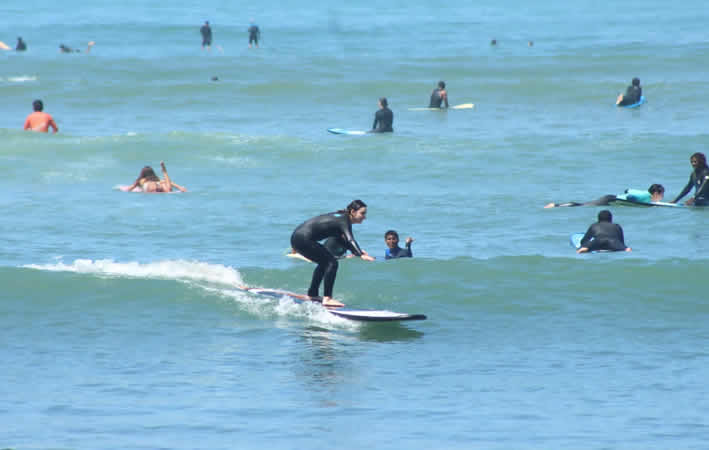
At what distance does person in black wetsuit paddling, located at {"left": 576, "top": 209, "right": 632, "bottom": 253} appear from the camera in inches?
661

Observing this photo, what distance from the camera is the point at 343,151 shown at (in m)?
28.0

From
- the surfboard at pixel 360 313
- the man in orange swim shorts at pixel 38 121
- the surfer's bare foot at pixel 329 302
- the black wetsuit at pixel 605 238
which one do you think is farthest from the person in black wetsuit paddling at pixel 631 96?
the surfer's bare foot at pixel 329 302

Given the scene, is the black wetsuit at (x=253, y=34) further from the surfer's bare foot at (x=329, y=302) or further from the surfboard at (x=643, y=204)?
the surfer's bare foot at (x=329, y=302)

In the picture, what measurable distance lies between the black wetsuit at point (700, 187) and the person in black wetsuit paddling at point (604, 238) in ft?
10.4

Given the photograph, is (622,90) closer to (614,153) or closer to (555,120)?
(555,120)

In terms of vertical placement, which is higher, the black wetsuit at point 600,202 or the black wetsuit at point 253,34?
the black wetsuit at point 253,34

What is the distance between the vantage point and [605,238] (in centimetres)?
1680

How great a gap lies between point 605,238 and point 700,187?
151 inches

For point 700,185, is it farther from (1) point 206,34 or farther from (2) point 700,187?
(1) point 206,34

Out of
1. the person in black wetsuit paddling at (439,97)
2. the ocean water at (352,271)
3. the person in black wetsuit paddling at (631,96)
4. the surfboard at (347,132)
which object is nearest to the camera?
the ocean water at (352,271)

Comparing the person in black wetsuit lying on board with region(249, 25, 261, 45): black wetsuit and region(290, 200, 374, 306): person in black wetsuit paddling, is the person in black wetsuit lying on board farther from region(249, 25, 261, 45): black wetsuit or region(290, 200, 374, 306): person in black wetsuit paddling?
region(249, 25, 261, 45): black wetsuit

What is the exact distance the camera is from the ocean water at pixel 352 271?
990cm

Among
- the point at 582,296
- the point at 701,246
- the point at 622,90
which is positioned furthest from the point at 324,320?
the point at 622,90

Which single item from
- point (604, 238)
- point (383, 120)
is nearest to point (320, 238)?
point (604, 238)
